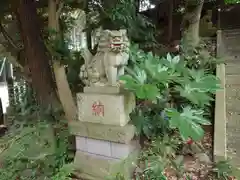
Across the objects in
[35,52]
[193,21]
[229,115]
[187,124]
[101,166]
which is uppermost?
[193,21]

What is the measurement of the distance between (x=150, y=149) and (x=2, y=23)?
3478 millimetres

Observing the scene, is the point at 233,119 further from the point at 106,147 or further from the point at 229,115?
the point at 106,147

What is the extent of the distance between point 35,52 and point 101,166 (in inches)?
82.0

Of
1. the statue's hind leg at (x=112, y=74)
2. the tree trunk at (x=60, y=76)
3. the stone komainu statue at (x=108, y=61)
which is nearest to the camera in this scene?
the stone komainu statue at (x=108, y=61)

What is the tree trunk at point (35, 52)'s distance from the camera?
3.38 m

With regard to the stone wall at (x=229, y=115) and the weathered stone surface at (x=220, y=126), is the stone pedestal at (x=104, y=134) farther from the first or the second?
the stone wall at (x=229, y=115)

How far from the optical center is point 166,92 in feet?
8.98

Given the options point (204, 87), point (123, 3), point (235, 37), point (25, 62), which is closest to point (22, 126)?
point (25, 62)

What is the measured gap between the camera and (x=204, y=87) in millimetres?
2416

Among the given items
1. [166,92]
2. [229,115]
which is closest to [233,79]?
[229,115]

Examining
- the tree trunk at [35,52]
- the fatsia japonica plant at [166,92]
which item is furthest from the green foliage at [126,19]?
the tree trunk at [35,52]

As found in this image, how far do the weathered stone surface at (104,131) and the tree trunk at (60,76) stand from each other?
62 centimetres

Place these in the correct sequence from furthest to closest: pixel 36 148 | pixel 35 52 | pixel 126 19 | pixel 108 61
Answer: pixel 35 52 → pixel 126 19 → pixel 36 148 → pixel 108 61

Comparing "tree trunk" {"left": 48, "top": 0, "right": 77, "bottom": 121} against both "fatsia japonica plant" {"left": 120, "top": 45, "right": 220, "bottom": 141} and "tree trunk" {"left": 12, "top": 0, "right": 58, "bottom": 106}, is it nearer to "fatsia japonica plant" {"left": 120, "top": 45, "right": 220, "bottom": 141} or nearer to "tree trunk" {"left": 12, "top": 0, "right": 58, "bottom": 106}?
"tree trunk" {"left": 12, "top": 0, "right": 58, "bottom": 106}
